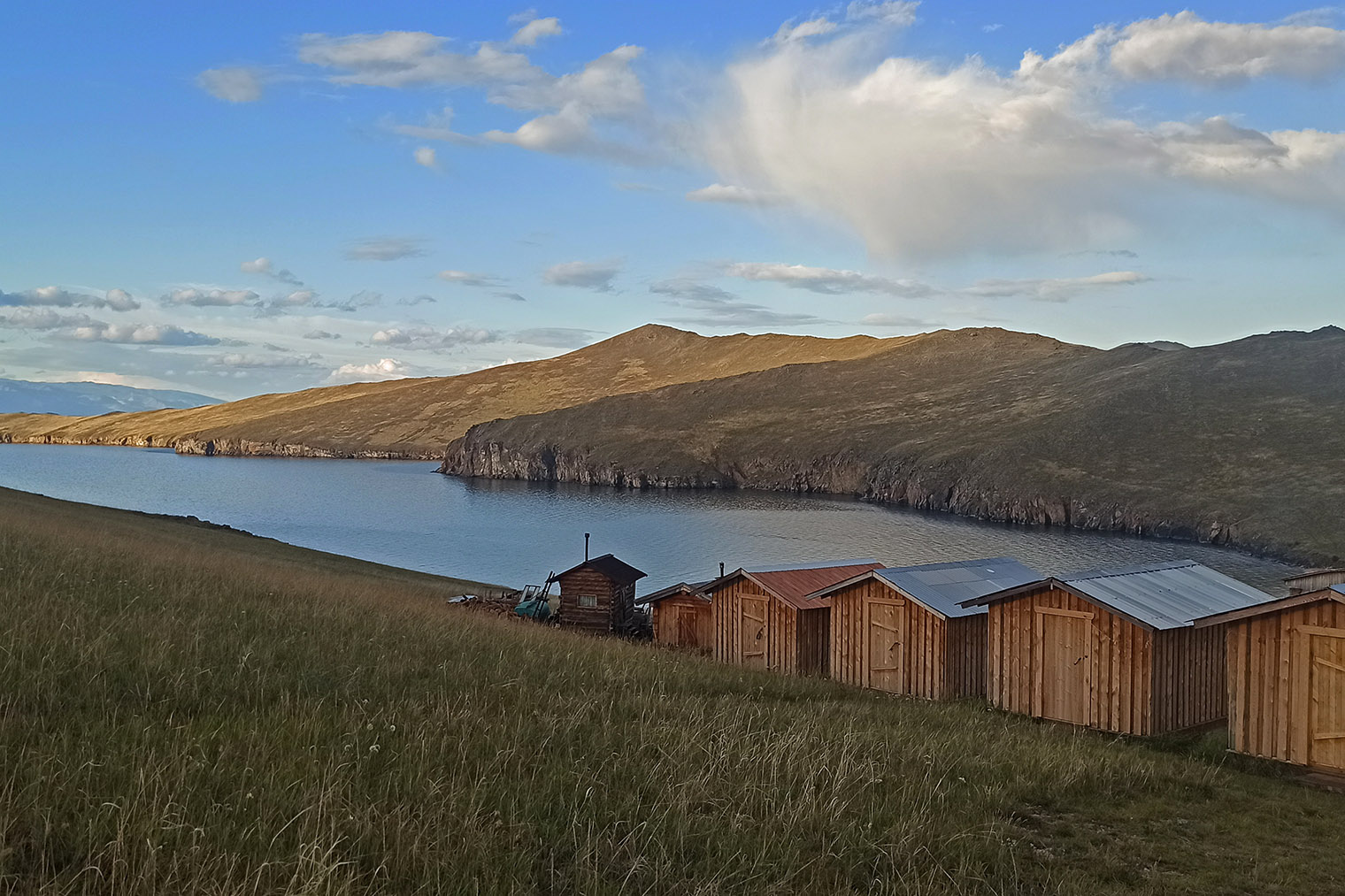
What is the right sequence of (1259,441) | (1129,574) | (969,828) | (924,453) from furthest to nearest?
(924,453)
(1259,441)
(1129,574)
(969,828)

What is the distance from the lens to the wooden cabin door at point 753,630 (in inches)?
1264

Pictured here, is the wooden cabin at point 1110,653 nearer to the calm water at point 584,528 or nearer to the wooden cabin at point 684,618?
the wooden cabin at point 684,618

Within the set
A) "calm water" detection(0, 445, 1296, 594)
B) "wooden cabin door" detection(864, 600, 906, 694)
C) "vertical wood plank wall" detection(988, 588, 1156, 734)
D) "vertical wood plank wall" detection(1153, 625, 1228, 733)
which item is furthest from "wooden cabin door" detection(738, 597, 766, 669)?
"calm water" detection(0, 445, 1296, 594)

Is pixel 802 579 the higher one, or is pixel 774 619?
pixel 802 579

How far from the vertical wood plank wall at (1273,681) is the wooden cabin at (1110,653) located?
2.20 meters

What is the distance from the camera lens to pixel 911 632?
2742 cm

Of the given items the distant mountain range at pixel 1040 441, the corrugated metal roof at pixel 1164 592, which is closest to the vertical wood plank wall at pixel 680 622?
the corrugated metal roof at pixel 1164 592

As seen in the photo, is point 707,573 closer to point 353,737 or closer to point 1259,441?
point 353,737

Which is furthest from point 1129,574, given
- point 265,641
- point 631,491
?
point 631,491

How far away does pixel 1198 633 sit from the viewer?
23.5 metres

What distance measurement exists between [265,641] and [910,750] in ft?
24.4

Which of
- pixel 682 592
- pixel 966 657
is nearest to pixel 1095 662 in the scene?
pixel 966 657

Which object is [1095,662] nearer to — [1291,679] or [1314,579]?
[1291,679]

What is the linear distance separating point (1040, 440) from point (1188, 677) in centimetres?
10274
